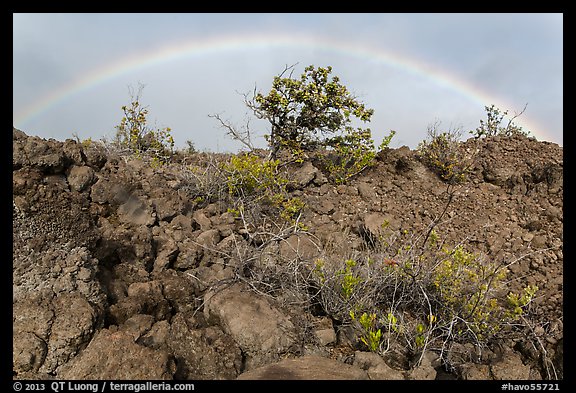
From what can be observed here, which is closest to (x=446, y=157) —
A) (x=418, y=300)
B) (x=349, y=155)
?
(x=349, y=155)

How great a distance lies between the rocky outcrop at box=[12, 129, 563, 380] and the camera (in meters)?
2.83

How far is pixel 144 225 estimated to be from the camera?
4.64 m

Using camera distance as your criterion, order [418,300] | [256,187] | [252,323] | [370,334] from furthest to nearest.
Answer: [256,187] → [418,300] → [252,323] → [370,334]

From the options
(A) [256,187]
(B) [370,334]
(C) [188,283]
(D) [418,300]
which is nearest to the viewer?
(B) [370,334]

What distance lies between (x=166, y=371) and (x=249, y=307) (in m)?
1.03

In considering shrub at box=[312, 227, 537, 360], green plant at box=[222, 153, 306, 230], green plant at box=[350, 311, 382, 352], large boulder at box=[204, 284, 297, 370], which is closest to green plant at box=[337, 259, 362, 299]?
shrub at box=[312, 227, 537, 360]

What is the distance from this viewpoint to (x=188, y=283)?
3932 millimetres

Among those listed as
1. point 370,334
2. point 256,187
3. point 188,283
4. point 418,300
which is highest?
point 256,187

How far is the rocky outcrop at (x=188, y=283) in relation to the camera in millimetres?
2826

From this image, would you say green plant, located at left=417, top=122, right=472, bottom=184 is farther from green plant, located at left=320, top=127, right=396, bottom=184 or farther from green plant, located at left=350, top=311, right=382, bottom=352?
green plant, located at left=350, top=311, right=382, bottom=352

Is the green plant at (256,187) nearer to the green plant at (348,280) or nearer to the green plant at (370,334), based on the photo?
the green plant at (348,280)

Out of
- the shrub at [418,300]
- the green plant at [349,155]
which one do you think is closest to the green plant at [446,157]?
the green plant at [349,155]

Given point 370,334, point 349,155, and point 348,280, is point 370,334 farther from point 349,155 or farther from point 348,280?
point 349,155
